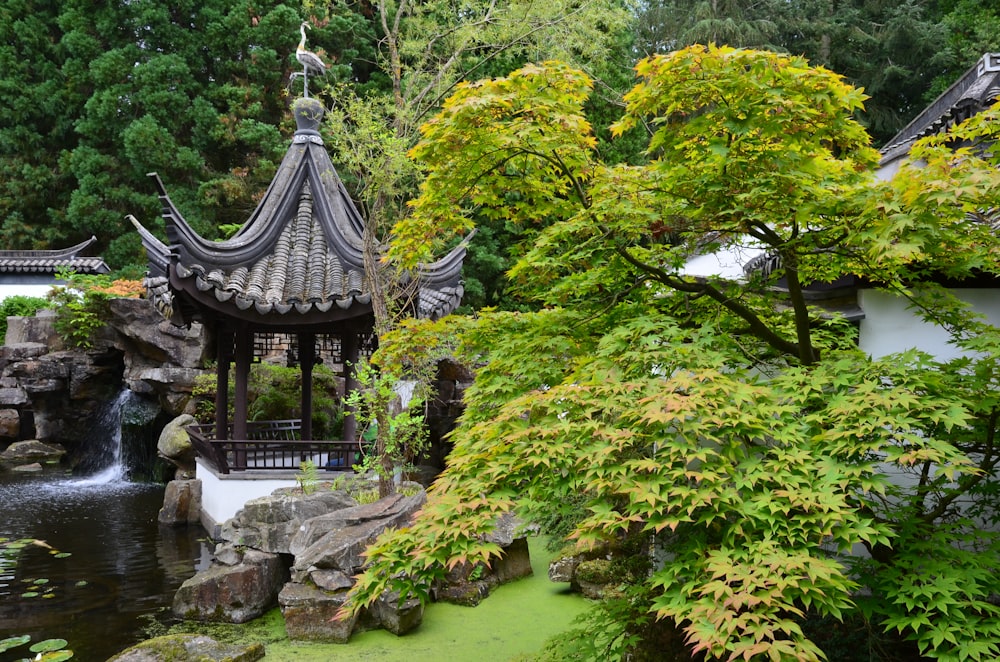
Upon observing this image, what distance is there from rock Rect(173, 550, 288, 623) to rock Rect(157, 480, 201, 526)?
14.0ft

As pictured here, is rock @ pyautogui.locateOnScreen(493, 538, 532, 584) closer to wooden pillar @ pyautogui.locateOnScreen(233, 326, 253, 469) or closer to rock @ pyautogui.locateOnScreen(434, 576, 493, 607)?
rock @ pyautogui.locateOnScreen(434, 576, 493, 607)

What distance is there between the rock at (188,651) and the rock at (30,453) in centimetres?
1404

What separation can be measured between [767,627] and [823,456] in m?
0.91

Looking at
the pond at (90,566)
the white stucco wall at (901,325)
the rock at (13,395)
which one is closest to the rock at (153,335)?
the pond at (90,566)

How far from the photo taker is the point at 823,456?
3322 millimetres

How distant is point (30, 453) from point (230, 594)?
13661mm

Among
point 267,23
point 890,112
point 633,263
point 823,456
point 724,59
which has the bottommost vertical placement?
point 823,456

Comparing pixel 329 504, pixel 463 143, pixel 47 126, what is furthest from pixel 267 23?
pixel 463 143

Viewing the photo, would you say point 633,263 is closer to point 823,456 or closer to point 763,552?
point 823,456

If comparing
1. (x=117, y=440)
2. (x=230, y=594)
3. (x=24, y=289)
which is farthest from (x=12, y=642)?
(x=24, y=289)

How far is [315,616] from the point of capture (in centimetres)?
652

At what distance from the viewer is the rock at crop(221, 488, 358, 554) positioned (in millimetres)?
7770

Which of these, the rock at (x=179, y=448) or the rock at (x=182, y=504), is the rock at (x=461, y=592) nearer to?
the rock at (x=182, y=504)

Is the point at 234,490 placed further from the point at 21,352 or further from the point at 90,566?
the point at 21,352
